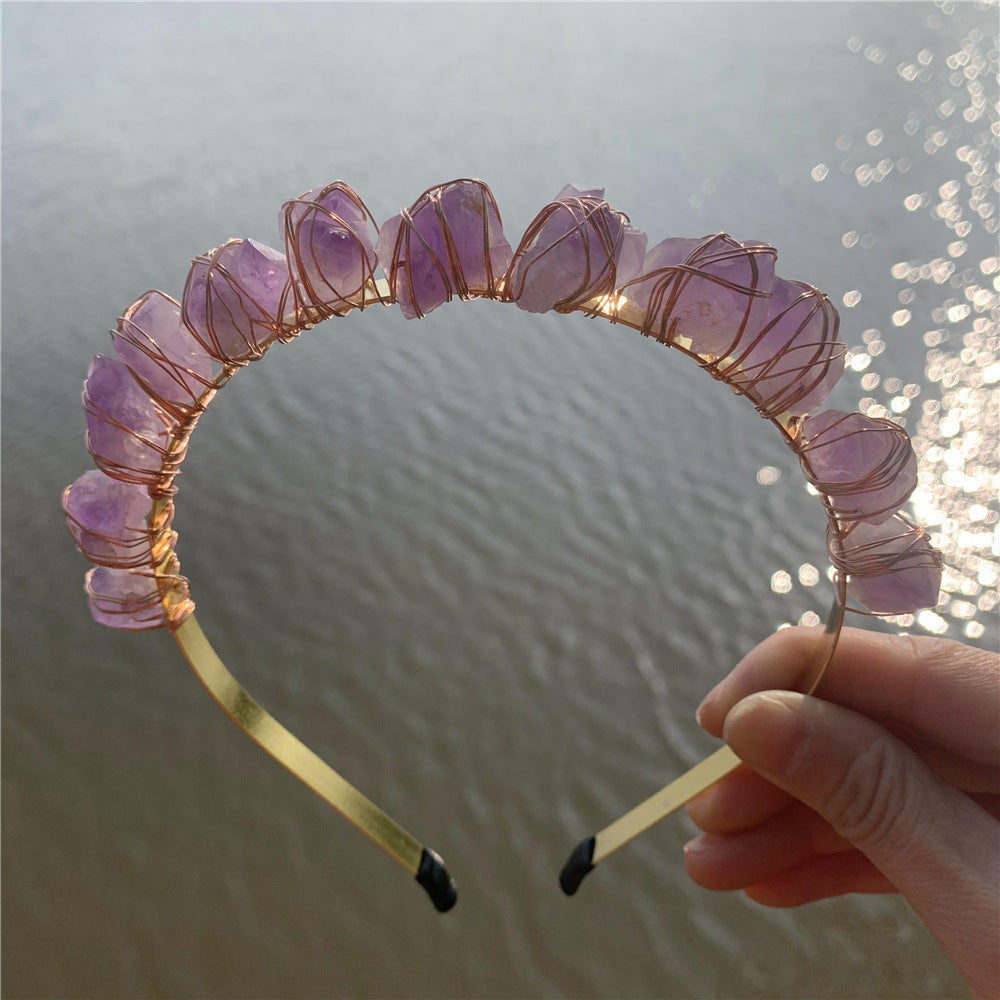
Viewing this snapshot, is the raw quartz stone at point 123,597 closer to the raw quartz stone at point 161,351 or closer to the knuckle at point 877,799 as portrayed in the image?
the raw quartz stone at point 161,351

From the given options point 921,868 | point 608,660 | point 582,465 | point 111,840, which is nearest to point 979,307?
point 582,465

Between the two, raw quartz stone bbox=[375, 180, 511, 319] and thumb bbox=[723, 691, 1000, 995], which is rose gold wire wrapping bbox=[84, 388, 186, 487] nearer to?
raw quartz stone bbox=[375, 180, 511, 319]

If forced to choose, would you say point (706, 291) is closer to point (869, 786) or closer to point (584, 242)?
point (584, 242)

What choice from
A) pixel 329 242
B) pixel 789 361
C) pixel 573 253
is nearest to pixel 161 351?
pixel 329 242

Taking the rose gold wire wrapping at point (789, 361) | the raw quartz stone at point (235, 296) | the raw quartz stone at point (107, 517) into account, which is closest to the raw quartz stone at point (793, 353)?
the rose gold wire wrapping at point (789, 361)

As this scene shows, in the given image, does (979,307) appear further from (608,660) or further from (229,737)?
(229,737)
